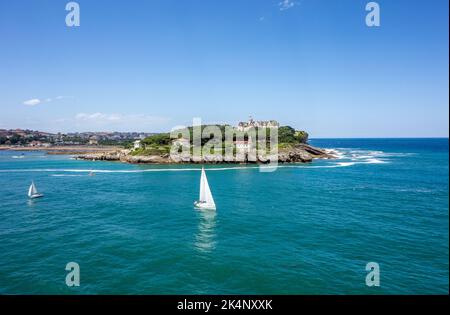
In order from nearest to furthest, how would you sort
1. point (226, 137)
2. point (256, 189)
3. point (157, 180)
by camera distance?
point (256, 189)
point (157, 180)
point (226, 137)

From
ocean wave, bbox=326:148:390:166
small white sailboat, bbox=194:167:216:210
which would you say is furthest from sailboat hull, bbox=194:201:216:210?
ocean wave, bbox=326:148:390:166

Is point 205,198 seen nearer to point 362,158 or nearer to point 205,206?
point 205,206

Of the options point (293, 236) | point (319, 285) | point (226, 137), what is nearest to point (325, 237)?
point (293, 236)

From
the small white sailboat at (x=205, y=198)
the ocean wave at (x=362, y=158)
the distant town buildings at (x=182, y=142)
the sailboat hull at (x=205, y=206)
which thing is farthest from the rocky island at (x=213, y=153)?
the sailboat hull at (x=205, y=206)

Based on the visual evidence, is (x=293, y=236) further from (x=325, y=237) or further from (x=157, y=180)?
(x=157, y=180)

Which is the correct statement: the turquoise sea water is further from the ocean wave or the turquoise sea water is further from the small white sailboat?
the ocean wave

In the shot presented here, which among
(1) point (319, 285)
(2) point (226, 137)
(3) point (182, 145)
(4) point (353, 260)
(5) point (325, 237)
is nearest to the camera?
(1) point (319, 285)

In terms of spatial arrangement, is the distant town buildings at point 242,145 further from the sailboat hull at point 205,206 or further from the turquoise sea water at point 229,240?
the sailboat hull at point 205,206

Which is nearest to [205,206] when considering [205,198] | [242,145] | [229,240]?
[205,198]

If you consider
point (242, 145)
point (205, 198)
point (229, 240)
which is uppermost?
point (242, 145)
